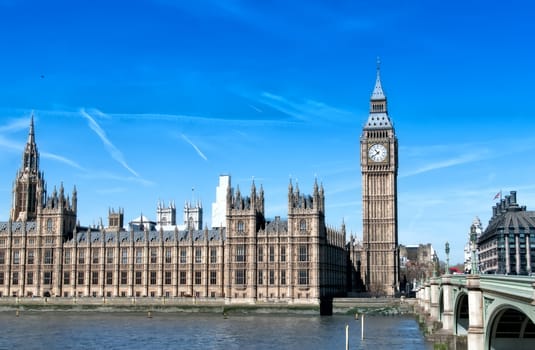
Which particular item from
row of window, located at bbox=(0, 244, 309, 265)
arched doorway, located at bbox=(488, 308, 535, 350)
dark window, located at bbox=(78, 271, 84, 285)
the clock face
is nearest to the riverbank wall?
dark window, located at bbox=(78, 271, 84, 285)

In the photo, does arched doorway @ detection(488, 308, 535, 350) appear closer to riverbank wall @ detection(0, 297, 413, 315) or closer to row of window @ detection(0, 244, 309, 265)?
riverbank wall @ detection(0, 297, 413, 315)

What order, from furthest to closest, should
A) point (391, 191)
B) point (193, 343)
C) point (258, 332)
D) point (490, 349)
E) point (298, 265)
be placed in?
point (391, 191) < point (298, 265) < point (258, 332) < point (193, 343) < point (490, 349)

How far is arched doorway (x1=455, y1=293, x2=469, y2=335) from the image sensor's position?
75.3m

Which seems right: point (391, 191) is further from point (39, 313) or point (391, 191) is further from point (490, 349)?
point (490, 349)

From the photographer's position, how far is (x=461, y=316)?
83.5 metres

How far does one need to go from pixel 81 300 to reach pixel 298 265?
141 feet

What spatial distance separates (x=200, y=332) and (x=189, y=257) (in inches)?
1934

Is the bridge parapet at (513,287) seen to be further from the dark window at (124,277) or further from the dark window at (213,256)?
the dark window at (124,277)

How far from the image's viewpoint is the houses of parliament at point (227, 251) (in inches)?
5694

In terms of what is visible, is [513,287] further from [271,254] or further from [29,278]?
→ [29,278]

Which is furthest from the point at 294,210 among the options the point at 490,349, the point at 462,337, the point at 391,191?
the point at 490,349

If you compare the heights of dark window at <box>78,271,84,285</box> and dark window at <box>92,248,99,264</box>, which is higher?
dark window at <box>92,248,99,264</box>

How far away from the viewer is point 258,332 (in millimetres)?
104562

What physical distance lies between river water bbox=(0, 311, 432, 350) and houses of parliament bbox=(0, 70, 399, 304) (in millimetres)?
10372
